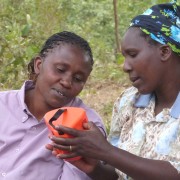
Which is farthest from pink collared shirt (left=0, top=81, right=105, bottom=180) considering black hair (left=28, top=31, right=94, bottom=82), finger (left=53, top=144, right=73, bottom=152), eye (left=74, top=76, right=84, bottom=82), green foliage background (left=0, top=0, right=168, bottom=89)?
green foliage background (left=0, top=0, right=168, bottom=89)

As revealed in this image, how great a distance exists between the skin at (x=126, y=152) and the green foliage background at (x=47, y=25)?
137cm

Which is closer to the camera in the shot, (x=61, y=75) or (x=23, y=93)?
(x=61, y=75)

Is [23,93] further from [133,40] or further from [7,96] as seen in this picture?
[133,40]

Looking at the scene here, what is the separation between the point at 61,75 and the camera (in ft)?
7.43

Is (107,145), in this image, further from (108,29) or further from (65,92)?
(108,29)

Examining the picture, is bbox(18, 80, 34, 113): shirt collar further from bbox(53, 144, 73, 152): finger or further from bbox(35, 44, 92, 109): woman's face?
bbox(53, 144, 73, 152): finger

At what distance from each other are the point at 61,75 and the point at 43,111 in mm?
246

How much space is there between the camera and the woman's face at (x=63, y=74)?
2262 millimetres

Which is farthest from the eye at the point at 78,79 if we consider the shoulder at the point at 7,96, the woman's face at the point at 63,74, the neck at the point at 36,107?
the shoulder at the point at 7,96

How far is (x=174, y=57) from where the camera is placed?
206cm

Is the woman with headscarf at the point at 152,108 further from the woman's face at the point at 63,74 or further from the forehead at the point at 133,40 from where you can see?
the woman's face at the point at 63,74

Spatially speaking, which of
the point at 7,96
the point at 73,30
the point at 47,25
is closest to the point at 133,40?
the point at 7,96

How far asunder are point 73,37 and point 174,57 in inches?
22.9

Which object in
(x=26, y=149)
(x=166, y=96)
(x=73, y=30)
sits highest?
(x=166, y=96)
